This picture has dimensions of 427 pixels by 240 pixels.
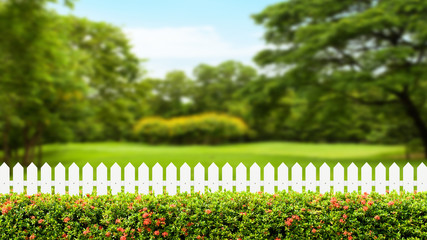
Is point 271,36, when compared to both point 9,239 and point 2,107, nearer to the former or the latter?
point 2,107

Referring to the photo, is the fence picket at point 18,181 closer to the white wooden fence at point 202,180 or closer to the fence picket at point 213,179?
the white wooden fence at point 202,180

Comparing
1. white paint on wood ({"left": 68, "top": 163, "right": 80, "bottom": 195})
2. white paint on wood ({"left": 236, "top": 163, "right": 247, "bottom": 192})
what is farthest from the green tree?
white paint on wood ({"left": 68, "top": 163, "right": 80, "bottom": 195})

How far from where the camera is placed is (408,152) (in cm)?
2252

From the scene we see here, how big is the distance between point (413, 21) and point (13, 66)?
1680cm

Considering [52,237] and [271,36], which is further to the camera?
[271,36]

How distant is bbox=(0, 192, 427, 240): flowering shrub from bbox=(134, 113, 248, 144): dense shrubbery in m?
36.7

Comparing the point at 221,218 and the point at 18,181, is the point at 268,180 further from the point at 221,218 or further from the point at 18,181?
the point at 18,181

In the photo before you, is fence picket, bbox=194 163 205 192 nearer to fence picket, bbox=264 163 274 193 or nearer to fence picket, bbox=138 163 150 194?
fence picket, bbox=138 163 150 194

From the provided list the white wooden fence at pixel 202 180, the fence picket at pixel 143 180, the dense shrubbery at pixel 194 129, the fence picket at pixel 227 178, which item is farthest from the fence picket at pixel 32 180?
the dense shrubbery at pixel 194 129

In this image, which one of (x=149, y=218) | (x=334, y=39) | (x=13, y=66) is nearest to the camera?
(x=149, y=218)

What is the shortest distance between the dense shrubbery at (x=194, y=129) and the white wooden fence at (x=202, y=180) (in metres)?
35.9

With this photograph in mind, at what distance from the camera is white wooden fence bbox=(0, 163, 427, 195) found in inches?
219

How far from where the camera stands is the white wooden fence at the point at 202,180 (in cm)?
556

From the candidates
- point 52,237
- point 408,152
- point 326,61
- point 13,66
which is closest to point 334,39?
point 326,61
